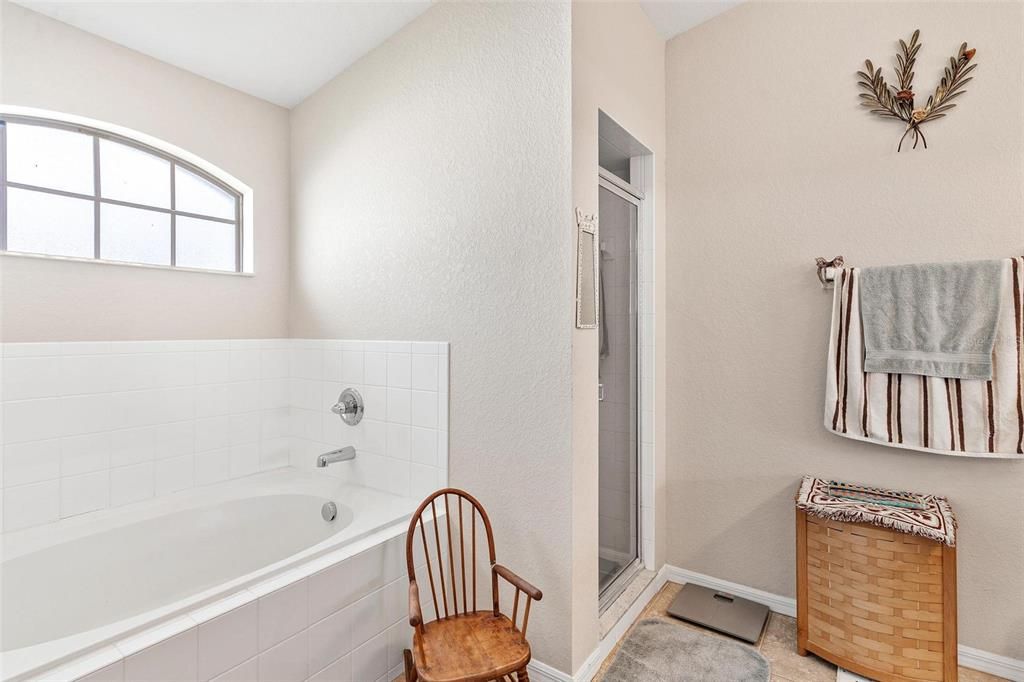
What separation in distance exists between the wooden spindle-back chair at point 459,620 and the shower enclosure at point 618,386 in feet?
1.85

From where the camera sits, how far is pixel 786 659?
2000mm

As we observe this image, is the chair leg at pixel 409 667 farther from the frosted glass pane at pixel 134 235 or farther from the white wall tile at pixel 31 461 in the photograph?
the frosted glass pane at pixel 134 235

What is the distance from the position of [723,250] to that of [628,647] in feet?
6.21

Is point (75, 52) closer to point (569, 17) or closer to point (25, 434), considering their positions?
point (25, 434)

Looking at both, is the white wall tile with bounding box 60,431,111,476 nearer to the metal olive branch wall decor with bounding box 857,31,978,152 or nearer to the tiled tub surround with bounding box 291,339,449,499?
the tiled tub surround with bounding box 291,339,449,499

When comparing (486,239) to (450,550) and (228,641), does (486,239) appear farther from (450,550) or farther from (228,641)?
(228,641)

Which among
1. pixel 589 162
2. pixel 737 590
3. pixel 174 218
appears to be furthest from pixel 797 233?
pixel 174 218

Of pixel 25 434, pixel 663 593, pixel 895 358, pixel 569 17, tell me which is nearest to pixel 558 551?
pixel 663 593

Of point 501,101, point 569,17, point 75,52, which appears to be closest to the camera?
point 569,17

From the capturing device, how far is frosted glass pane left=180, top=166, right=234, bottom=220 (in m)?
2.58

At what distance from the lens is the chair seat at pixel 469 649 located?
1.47 metres

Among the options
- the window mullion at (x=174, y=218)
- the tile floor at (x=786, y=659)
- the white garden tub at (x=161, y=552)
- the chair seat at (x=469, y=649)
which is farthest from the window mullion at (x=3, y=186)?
the tile floor at (x=786, y=659)

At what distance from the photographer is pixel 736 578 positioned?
247 centimetres

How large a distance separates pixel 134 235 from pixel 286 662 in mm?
2081
